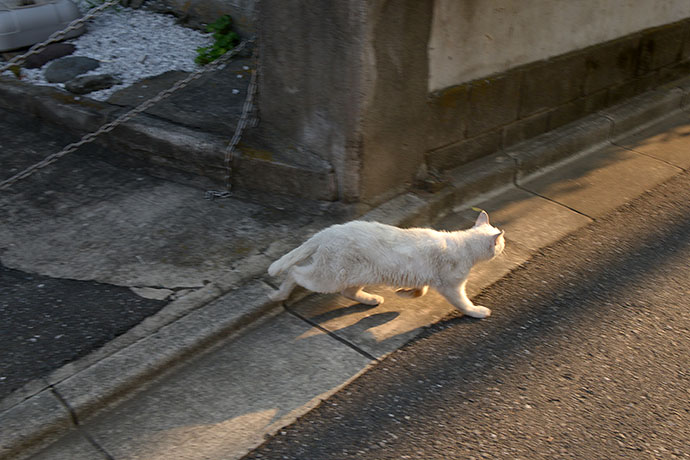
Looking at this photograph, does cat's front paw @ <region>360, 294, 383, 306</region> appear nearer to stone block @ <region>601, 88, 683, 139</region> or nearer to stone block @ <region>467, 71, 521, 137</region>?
stone block @ <region>467, 71, 521, 137</region>

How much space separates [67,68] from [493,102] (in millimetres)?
3679

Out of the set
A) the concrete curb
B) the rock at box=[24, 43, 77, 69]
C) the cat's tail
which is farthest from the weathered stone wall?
the rock at box=[24, 43, 77, 69]

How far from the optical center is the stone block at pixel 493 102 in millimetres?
4789

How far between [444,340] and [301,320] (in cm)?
80

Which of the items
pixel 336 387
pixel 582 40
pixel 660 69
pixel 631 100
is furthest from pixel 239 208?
pixel 660 69

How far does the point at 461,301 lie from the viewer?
3.59 meters

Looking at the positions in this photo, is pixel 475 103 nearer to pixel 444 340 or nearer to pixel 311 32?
pixel 311 32

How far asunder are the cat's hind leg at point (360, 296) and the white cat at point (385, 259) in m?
0.05

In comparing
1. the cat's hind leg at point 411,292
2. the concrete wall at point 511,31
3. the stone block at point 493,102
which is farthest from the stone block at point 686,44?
the cat's hind leg at point 411,292

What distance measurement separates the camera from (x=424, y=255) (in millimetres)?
3441

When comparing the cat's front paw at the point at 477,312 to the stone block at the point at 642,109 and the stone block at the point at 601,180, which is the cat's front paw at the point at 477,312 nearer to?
the stone block at the point at 601,180

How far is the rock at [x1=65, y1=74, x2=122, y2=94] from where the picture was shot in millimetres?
5305

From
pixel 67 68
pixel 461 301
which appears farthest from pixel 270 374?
pixel 67 68

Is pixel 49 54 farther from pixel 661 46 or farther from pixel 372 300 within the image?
pixel 661 46
